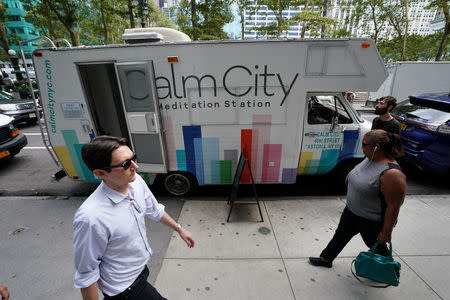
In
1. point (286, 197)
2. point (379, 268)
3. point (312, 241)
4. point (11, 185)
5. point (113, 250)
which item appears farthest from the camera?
point (11, 185)

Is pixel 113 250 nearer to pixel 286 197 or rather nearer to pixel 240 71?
pixel 240 71

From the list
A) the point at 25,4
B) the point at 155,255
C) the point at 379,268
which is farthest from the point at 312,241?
the point at 25,4

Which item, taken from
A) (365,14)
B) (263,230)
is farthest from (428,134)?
(365,14)

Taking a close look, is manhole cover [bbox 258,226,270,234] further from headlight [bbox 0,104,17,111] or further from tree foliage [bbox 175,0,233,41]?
tree foliage [bbox 175,0,233,41]

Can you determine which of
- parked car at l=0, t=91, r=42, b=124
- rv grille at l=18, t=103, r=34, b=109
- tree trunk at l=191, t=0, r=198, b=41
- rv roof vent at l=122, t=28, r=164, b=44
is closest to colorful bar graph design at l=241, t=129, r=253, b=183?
rv roof vent at l=122, t=28, r=164, b=44

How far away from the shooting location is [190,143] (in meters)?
3.78

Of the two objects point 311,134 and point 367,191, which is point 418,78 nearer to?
point 311,134

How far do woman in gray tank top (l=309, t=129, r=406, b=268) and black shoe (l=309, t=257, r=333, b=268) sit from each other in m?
0.56

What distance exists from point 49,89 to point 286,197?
4694mm

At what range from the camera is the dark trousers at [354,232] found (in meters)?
2.16

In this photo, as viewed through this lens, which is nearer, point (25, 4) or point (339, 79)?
point (339, 79)

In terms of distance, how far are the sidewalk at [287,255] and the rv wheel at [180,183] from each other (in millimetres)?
359

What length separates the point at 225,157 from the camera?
389 centimetres

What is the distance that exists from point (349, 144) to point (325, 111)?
0.75 meters
